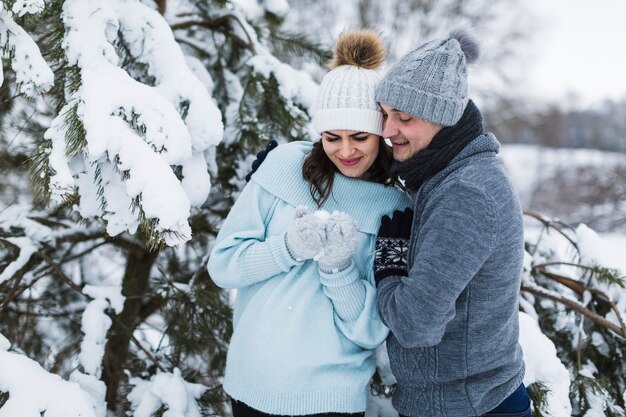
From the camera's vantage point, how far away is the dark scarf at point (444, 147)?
1531 mm

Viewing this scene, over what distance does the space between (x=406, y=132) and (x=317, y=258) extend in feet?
1.51

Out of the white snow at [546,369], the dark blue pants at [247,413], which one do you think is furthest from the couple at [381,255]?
the white snow at [546,369]

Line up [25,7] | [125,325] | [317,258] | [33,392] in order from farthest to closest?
[125,325] < [317,258] < [33,392] < [25,7]

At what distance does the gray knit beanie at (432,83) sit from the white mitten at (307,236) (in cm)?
41

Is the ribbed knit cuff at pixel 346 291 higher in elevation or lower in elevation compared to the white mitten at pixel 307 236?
lower

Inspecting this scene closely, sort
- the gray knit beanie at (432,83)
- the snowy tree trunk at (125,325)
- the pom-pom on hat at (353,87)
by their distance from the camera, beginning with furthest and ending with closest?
the snowy tree trunk at (125,325) → the pom-pom on hat at (353,87) → the gray knit beanie at (432,83)

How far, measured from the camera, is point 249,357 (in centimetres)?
171

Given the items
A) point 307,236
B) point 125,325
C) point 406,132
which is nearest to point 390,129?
point 406,132

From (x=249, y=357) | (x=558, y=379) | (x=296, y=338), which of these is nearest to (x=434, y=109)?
(x=296, y=338)

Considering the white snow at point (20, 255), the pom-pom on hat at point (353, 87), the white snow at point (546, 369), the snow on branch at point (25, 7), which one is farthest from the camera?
the white snow at point (20, 255)

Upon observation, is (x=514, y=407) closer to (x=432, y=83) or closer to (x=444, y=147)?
(x=444, y=147)

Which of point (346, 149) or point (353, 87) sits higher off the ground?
point (353, 87)

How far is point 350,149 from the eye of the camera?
1.78 meters

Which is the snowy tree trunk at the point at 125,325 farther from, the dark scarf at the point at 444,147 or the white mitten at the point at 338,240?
the dark scarf at the point at 444,147
